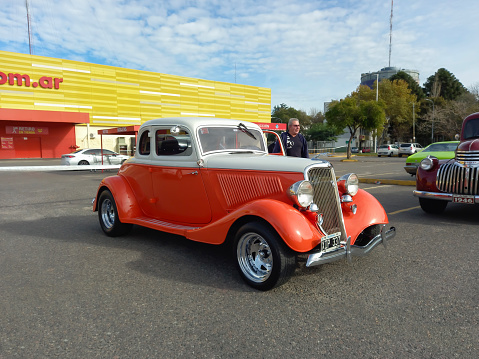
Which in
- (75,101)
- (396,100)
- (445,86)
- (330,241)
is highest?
(445,86)

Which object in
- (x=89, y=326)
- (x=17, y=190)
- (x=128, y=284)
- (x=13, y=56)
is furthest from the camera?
(x=13, y=56)

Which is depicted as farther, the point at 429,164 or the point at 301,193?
the point at 429,164

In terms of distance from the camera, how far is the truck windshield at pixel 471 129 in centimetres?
723

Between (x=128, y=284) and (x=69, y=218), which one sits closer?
(x=128, y=284)

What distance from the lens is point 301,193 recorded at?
3346 millimetres

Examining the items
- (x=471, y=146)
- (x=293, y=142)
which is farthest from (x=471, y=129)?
(x=293, y=142)

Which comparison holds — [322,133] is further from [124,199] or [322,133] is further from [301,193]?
[301,193]

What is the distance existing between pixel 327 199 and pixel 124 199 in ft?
9.58

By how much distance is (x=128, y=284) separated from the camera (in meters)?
3.51

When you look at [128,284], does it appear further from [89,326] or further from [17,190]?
[17,190]

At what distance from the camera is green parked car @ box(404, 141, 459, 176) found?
11.8 meters

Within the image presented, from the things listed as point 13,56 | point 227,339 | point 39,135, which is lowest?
point 227,339

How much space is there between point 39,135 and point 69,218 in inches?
1191

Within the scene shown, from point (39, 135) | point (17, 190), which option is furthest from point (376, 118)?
point (39, 135)
